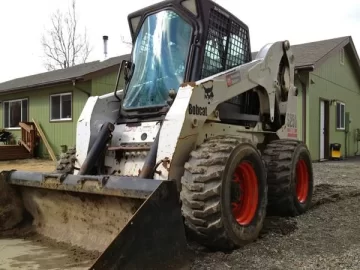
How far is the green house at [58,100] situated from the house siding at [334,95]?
294 inches

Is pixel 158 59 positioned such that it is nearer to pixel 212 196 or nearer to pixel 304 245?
pixel 212 196

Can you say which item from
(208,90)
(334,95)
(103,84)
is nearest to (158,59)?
(208,90)

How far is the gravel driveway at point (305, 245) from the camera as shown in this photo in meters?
3.80

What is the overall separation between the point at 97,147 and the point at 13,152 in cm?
1388

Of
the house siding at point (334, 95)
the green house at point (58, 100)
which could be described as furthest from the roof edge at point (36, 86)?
the house siding at point (334, 95)

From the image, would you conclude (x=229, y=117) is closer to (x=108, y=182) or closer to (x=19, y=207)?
(x=108, y=182)

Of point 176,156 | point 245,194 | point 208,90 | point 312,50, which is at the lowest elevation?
point 245,194

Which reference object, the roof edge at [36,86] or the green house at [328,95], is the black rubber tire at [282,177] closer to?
the green house at [328,95]

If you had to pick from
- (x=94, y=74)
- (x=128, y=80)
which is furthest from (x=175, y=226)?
(x=94, y=74)

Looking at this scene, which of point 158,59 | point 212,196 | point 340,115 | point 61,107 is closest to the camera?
point 212,196

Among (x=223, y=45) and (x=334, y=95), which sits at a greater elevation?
(x=334, y=95)

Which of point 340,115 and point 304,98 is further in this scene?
point 340,115

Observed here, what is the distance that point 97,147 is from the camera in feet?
15.9

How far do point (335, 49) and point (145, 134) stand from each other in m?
15.2
